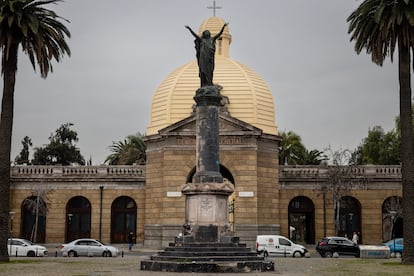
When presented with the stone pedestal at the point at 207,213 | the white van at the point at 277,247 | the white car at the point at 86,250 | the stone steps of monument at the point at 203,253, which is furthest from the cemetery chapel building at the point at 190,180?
the stone steps of monument at the point at 203,253

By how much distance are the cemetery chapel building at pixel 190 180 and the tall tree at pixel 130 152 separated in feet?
64.8

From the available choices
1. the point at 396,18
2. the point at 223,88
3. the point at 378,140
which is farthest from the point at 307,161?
the point at 396,18

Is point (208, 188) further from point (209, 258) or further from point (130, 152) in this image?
point (130, 152)

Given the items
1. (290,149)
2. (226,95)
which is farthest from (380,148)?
(226,95)

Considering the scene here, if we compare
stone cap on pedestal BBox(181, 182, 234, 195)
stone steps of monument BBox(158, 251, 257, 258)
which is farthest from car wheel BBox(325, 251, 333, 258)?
stone cap on pedestal BBox(181, 182, 234, 195)

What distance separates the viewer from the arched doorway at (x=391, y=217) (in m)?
48.8

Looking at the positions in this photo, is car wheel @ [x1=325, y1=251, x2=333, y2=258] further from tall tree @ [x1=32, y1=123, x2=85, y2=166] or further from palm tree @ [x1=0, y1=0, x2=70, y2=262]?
tall tree @ [x1=32, y1=123, x2=85, y2=166]

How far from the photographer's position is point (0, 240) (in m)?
30.4

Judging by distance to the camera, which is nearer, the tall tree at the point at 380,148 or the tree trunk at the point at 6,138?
the tree trunk at the point at 6,138

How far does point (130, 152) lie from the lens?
72.6 m

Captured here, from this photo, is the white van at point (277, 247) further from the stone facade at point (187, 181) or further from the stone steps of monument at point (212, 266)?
the stone steps of monument at point (212, 266)

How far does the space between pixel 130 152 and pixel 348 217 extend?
29.1m

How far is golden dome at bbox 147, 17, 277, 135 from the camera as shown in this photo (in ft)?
163

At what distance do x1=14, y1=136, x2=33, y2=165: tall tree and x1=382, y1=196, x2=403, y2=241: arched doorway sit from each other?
46.1 metres
